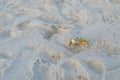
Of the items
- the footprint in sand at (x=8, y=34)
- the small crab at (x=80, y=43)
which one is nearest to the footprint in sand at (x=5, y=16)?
the footprint in sand at (x=8, y=34)

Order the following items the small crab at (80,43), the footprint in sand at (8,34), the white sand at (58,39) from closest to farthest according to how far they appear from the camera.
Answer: the white sand at (58,39), the small crab at (80,43), the footprint in sand at (8,34)

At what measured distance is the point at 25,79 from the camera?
8.95ft

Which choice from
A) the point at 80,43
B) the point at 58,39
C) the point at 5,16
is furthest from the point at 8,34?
the point at 80,43

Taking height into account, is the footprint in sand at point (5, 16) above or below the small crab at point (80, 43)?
below

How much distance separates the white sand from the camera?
2.80 m

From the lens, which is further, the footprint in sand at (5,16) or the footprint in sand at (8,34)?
the footprint in sand at (5,16)

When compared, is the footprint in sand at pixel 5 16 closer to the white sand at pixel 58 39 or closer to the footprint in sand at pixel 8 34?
the white sand at pixel 58 39

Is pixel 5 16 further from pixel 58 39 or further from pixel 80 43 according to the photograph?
pixel 80 43

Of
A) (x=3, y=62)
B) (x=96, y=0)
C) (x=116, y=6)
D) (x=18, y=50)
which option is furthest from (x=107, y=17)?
(x=3, y=62)

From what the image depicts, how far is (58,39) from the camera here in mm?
3416

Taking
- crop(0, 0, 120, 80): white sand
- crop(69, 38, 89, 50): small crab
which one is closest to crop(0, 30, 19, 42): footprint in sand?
crop(0, 0, 120, 80): white sand

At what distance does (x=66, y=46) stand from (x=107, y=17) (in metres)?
0.93

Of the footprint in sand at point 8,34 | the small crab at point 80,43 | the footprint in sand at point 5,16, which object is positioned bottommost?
the footprint in sand at point 8,34

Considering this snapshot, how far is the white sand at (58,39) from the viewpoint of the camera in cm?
280
